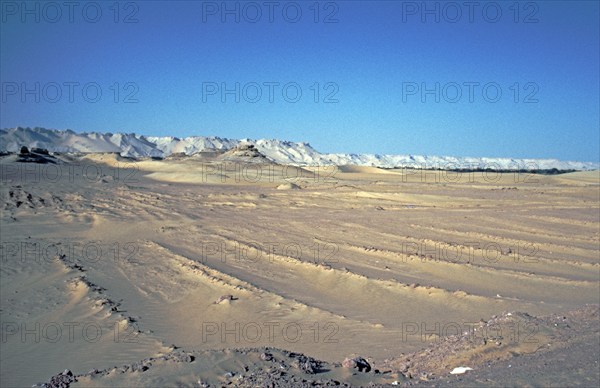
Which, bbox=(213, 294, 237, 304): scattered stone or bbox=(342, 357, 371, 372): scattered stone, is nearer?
bbox=(342, 357, 371, 372): scattered stone

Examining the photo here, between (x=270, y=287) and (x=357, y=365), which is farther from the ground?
(x=357, y=365)

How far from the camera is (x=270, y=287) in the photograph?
10195 mm

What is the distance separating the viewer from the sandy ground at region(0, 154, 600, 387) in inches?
245

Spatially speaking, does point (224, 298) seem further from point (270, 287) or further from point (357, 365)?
point (357, 365)

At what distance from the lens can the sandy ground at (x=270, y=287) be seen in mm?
6223

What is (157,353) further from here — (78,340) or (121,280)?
(121,280)

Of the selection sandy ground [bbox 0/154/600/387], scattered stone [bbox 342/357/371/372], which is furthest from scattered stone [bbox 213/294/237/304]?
scattered stone [bbox 342/357/371/372]

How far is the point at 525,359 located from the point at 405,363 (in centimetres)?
149

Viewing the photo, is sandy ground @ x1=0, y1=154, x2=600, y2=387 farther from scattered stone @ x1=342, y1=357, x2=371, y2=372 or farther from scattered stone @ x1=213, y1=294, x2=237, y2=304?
scattered stone @ x1=342, y1=357, x2=371, y2=372

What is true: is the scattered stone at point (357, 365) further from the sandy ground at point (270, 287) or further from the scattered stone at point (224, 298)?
the scattered stone at point (224, 298)

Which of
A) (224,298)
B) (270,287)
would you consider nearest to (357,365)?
(224,298)

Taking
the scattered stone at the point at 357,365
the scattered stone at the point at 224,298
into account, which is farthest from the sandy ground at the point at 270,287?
the scattered stone at the point at 357,365

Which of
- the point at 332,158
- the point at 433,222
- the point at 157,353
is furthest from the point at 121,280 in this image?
the point at 332,158

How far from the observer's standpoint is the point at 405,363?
612cm
